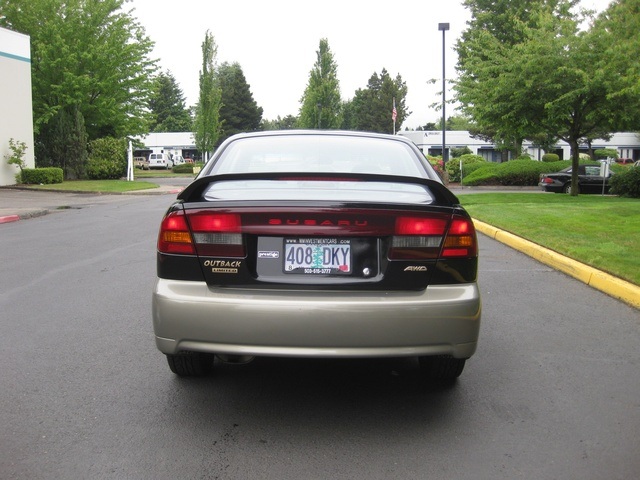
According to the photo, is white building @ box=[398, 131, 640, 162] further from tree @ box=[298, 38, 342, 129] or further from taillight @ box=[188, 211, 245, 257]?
taillight @ box=[188, 211, 245, 257]

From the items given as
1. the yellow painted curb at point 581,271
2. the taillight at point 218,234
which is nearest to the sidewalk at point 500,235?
the yellow painted curb at point 581,271

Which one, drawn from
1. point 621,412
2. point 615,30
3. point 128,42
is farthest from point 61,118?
point 621,412

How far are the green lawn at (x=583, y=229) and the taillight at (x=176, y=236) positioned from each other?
5.10m

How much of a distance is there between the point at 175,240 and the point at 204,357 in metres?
0.93


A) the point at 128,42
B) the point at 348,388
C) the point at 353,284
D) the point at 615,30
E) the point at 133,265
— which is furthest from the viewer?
the point at 128,42

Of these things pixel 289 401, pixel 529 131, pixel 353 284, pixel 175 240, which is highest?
pixel 529 131

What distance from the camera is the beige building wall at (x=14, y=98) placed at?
92.1ft

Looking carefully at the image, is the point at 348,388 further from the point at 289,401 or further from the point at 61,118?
the point at 61,118

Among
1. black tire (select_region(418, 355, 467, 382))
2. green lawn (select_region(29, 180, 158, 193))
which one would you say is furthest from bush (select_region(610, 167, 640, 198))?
green lawn (select_region(29, 180, 158, 193))

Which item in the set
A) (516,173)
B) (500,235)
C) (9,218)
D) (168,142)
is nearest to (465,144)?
(516,173)

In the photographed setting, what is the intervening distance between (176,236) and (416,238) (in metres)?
1.29

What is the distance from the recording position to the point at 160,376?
4133mm

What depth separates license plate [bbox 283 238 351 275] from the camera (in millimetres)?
3297

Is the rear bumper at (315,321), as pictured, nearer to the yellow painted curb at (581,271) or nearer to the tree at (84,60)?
the yellow painted curb at (581,271)
